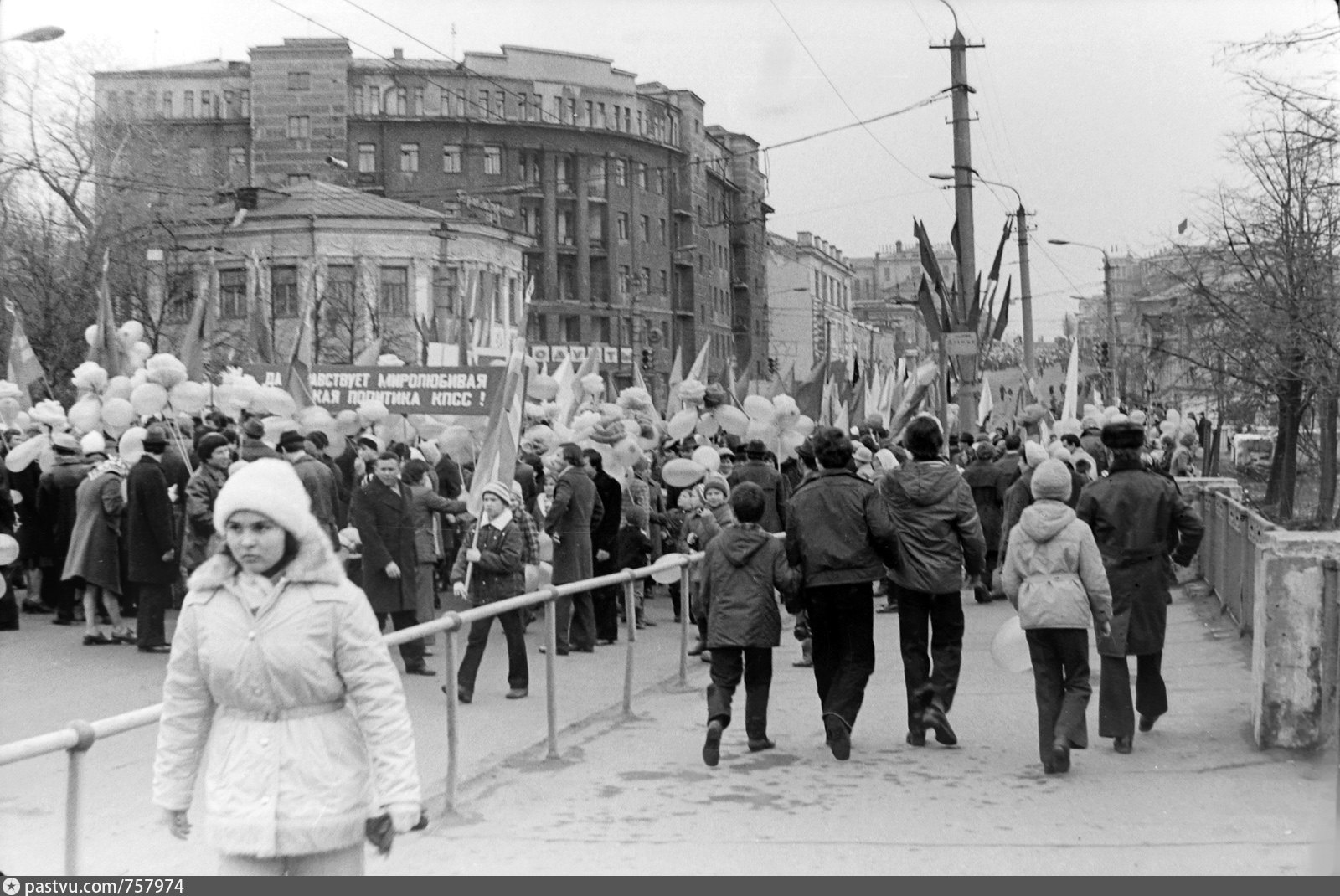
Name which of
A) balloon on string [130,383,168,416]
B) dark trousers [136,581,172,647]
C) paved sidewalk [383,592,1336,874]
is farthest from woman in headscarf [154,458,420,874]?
balloon on string [130,383,168,416]

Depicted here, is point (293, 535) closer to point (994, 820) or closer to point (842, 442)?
point (994, 820)

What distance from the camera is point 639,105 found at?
86500 mm

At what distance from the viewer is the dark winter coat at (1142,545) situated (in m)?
9.46

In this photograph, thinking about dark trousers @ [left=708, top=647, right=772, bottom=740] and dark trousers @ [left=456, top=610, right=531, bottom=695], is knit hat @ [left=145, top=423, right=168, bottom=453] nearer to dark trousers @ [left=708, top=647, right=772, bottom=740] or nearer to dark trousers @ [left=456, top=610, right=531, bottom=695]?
dark trousers @ [left=456, top=610, right=531, bottom=695]

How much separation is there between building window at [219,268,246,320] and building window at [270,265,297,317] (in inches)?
49.9

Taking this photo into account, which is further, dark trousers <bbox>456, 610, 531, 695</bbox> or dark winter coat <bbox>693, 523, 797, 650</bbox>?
dark trousers <bbox>456, 610, 531, 695</bbox>

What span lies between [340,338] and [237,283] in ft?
38.7

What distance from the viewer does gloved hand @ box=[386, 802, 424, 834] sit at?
4543 millimetres

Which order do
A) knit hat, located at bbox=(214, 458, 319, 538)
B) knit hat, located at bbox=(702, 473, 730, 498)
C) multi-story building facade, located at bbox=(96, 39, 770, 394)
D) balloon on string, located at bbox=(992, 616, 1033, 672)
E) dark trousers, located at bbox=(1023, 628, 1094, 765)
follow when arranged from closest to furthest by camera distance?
knit hat, located at bbox=(214, 458, 319, 538), dark trousers, located at bbox=(1023, 628, 1094, 765), balloon on string, located at bbox=(992, 616, 1033, 672), knit hat, located at bbox=(702, 473, 730, 498), multi-story building facade, located at bbox=(96, 39, 770, 394)

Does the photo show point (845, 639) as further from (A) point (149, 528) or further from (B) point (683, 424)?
(B) point (683, 424)

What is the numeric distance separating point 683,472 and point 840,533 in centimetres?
733

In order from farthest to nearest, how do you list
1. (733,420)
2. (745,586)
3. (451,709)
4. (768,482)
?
(733,420) → (768,482) → (745,586) → (451,709)

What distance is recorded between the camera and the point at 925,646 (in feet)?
32.0

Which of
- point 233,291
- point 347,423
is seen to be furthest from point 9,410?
point 233,291
